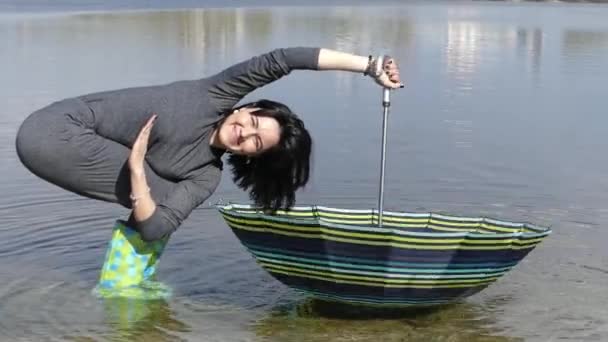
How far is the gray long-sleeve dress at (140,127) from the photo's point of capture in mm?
4836

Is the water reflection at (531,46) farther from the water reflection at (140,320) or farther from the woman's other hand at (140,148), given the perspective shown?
the woman's other hand at (140,148)

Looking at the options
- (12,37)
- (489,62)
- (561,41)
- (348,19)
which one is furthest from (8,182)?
(348,19)

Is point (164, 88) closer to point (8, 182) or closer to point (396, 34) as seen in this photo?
point (8, 182)

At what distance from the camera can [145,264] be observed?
5.73 m

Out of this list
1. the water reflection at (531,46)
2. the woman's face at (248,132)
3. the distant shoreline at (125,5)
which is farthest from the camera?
the distant shoreline at (125,5)

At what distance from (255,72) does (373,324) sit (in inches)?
61.9

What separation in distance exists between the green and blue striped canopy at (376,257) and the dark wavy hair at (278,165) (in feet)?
0.39

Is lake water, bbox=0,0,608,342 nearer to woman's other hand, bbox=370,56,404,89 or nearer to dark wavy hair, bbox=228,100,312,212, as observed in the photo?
dark wavy hair, bbox=228,100,312,212

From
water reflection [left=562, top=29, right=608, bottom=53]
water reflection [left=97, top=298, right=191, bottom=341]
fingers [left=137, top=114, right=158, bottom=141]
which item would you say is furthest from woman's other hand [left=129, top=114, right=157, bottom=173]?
water reflection [left=562, top=29, right=608, bottom=53]

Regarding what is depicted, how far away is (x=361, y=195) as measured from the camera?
8.47m

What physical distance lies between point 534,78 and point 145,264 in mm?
11956

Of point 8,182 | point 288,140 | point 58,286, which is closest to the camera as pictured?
point 288,140

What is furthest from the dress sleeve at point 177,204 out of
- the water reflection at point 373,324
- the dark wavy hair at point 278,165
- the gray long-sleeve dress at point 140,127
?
the water reflection at point 373,324

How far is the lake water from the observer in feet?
18.9
